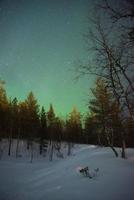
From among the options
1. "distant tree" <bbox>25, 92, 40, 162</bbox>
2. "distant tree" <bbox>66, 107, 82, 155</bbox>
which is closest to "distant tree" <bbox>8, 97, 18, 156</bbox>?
"distant tree" <bbox>25, 92, 40, 162</bbox>

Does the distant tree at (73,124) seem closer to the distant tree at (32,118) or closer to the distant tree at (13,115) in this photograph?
the distant tree at (32,118)

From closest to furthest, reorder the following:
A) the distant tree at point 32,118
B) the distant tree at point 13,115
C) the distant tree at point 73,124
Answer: the distant tree at point 13,115
the distant tree at point 32,118
the distant tree at point 73,124

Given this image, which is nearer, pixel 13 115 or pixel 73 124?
pixel 13 115

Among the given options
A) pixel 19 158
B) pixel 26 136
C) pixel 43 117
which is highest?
pixel 43 117

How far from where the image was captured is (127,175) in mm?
10859

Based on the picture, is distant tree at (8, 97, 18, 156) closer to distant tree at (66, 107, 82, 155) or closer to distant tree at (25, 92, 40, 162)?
distant tree at (25, 92, 40, 162)

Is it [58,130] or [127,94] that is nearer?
[127,94]

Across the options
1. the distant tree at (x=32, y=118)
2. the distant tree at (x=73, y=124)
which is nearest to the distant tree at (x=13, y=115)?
the distant tree at (x=32, y=118)

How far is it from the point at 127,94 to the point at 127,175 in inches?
191

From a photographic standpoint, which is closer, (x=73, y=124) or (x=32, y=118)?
(x=32, y=118)

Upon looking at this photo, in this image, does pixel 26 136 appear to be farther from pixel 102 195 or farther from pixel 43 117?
pixel 102 195

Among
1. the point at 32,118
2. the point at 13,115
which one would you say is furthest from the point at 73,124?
the point at 13,115

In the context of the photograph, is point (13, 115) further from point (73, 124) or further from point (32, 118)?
point (73, 124)

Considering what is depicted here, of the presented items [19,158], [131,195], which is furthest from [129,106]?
[19,158]
